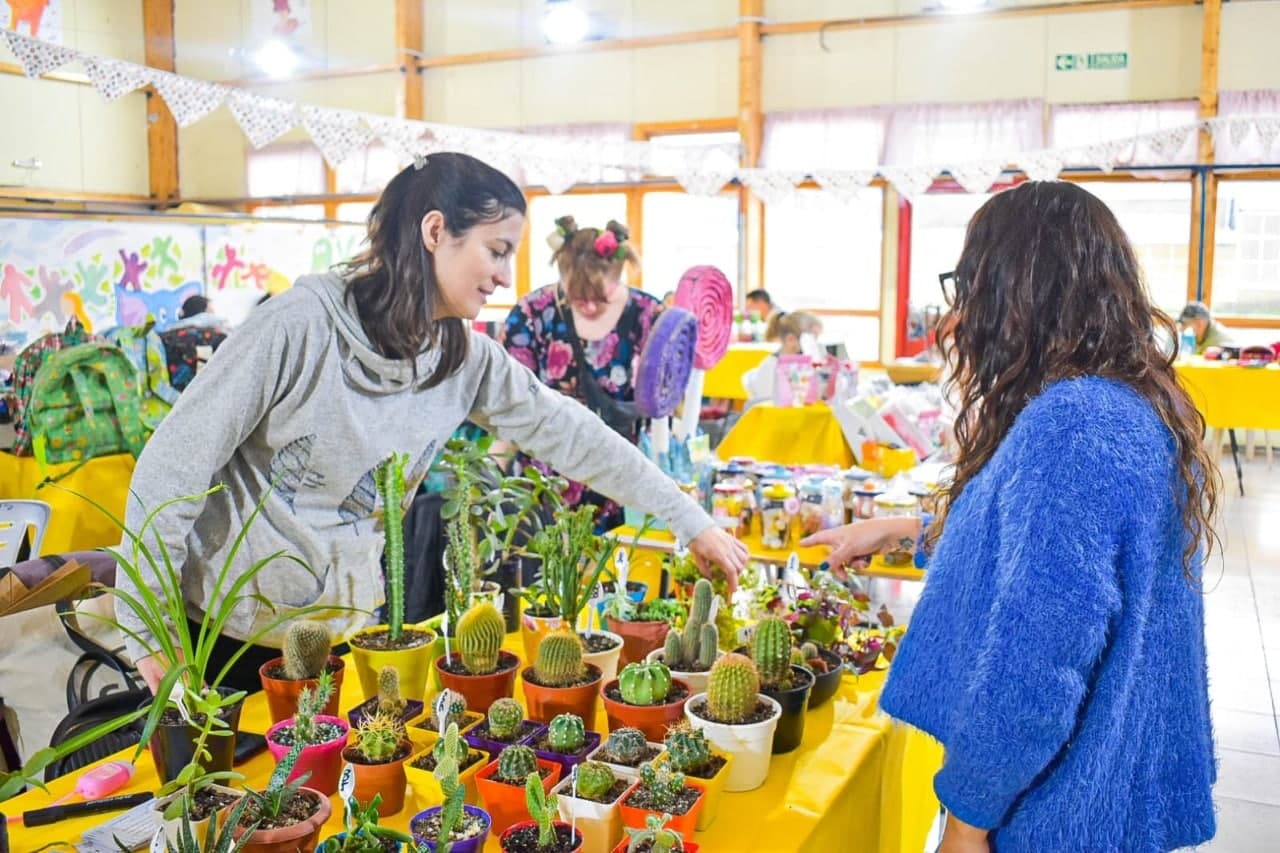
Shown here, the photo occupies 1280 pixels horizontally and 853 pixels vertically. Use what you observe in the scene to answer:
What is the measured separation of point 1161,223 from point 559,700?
31.6 ft

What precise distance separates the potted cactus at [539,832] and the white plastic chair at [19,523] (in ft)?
7.34

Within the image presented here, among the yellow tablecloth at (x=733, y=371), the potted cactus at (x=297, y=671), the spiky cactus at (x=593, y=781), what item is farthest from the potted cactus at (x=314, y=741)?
the yellow tablecloth at (x=733, y=371)

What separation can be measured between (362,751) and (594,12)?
11.4 meters

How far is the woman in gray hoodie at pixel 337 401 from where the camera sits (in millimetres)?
1738

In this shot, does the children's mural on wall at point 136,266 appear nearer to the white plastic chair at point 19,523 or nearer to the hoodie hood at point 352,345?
the white plastic chair at point 19,523

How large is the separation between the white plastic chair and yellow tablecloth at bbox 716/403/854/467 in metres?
3.07

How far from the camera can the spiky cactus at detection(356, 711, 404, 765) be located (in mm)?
1478

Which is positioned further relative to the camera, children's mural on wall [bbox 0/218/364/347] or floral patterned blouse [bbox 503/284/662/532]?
children's mural on wall [bbox 0/218/364/347]

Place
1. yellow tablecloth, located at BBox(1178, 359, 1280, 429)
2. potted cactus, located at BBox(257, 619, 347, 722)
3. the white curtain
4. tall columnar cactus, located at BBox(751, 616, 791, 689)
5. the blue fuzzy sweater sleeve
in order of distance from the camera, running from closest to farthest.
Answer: the blue fuzzy sweater sleeve → potted cactus, located at BBox(257, 619, 347, 722) → tall columnar cactus, located at BBox(751, 616, 791, 689) → yellow tablecloth, located at BBox(1178, 359, 1280, 429) → the white curtain

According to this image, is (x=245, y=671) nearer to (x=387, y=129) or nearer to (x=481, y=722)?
(x=481, y=722)

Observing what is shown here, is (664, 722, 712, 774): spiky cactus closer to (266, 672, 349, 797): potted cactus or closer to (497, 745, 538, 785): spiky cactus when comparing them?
(497, 745, 538, 785): spiky cactus

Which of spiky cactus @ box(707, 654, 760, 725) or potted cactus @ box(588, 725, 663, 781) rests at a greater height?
spiky cactus @ box(707, 654, 760, 725)

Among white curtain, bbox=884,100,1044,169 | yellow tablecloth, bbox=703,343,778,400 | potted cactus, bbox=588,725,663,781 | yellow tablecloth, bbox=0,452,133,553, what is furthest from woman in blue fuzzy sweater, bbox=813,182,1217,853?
white curtain, bbox=884,100,1044,169

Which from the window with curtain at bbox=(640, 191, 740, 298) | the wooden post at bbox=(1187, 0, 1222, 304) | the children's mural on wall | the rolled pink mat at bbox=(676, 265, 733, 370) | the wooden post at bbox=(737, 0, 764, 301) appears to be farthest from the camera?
the window with curtain at bbox=(640, 191, 740, 298)
